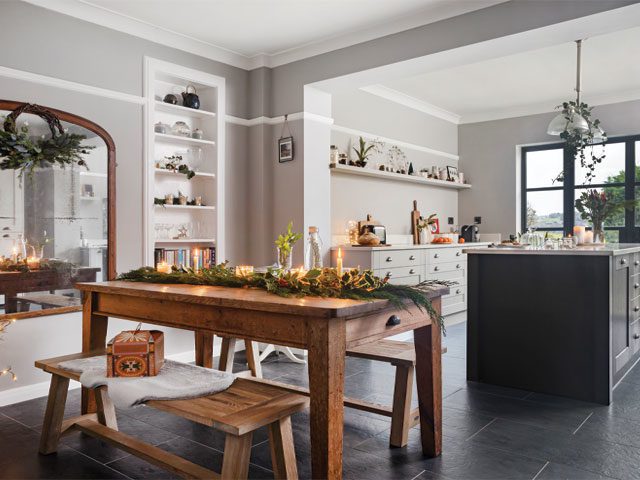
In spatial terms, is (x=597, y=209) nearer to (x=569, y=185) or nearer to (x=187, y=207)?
(x=569, y=185)

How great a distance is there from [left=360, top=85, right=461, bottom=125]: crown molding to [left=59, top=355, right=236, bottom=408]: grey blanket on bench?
185 inches

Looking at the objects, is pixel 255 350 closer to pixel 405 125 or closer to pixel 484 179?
pixel 405 125

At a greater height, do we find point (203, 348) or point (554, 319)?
point (554, 319)

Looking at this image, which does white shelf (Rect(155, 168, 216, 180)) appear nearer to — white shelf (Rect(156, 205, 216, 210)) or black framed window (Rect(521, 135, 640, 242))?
white shelf (Rect(156, 205, 216, 210))

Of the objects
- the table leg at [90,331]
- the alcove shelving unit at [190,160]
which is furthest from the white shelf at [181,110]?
the table leg at [90,331]

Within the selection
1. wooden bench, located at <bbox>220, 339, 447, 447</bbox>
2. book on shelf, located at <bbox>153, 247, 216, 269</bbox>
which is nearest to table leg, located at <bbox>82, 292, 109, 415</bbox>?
wooden bench, located at <bbox>220, 339, 447, 447</bbox>

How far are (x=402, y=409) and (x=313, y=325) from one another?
1112mm

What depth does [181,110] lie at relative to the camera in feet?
15.6

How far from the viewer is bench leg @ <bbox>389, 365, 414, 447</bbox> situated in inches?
109

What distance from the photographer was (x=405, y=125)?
278 inches

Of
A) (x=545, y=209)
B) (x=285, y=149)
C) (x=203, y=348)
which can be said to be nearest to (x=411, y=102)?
(x=545, y=209)

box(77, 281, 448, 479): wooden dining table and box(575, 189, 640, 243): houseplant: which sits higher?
box(575, 189, 640, 243): houseplant

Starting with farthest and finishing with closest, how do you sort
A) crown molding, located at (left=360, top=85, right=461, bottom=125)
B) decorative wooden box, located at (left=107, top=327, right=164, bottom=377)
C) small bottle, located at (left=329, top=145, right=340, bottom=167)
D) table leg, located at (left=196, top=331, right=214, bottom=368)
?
crown molding, located at (left=360, top=85, right=461, bottom=125) → small bottle, located at (left=329, top=145, right=340, bottom=167) → table leg, located at (left=196, top=331, right=214, bottom=368) → decorative wooden box, located at (left=107, top=327, right=164, bottom=377)

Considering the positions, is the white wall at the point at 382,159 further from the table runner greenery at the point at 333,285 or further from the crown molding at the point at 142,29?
the table runner greenery at the point at 333,285
